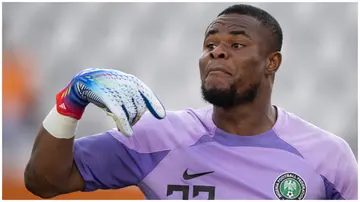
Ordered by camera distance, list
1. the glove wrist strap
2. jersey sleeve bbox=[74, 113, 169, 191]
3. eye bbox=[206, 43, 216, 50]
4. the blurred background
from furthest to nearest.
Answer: the blurred background
eye bbox=[206, 43, 216, 50]
jersey sleeve bbox=[74, 113, 169, 191]
the glove wrist strap

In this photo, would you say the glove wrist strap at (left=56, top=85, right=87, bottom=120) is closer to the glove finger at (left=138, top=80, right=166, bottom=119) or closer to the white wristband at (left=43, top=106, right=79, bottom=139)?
the white wristband at (left=43, top=106, right=79, bottom=139)

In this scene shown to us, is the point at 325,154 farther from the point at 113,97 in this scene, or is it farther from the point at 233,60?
the point at 113,97

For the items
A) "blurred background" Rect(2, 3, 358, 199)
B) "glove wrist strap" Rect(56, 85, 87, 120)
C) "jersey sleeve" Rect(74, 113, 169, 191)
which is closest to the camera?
"glove wrist strap" Rect(56, 85, 87, 120)

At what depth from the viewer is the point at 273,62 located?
5.35 feet

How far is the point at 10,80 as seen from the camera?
260 cm

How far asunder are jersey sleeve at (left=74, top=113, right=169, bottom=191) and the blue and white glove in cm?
16

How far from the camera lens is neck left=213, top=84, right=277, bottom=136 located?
156 cm

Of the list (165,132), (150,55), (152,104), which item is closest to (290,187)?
(165,132)

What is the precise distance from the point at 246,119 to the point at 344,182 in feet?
1.00

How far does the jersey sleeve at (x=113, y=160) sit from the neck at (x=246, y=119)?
0.64 ft

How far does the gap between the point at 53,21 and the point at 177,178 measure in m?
1.41

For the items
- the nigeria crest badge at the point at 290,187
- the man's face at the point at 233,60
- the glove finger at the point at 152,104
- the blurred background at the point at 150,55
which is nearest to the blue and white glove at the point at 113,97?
the glove finger at the point at 152,104

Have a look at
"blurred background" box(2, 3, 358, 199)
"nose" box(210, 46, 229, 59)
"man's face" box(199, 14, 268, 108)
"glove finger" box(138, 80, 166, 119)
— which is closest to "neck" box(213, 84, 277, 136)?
"man's face" box(199, 14, 268, 108)

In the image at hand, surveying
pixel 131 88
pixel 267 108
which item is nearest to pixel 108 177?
pixel 131 88
